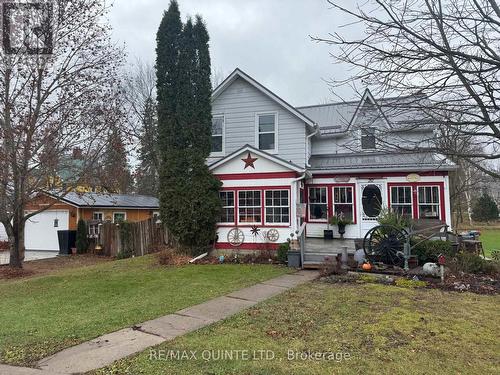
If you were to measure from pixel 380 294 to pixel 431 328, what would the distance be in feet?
7.69

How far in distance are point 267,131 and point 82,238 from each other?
13340 millimetres

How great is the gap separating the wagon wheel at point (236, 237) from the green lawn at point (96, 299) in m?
1.80

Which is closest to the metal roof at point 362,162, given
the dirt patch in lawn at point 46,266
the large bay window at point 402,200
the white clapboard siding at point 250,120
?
the large bay window at point 402,200

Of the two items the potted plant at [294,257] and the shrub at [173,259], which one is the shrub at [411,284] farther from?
the shrub at [173,259]

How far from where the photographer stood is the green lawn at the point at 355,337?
14.1 feet

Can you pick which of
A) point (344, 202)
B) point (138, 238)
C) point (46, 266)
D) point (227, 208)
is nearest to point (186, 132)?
point (227, 208)

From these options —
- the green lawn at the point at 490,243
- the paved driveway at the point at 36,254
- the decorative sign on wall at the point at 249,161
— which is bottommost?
the paved driveway at the point at 36,254

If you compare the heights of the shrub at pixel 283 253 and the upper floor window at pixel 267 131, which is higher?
the upper floor window at pixel 267 131

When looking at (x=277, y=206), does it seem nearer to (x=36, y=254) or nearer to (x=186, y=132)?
(x=186, y=132)

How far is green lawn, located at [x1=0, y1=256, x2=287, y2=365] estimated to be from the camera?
5.51 meters

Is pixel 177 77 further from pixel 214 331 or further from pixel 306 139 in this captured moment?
pixel 214 331

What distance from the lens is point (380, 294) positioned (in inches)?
321

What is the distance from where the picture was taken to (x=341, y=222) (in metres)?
15.3

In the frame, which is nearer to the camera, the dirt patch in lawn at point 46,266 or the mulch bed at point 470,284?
the mulch bed at point 470,284
